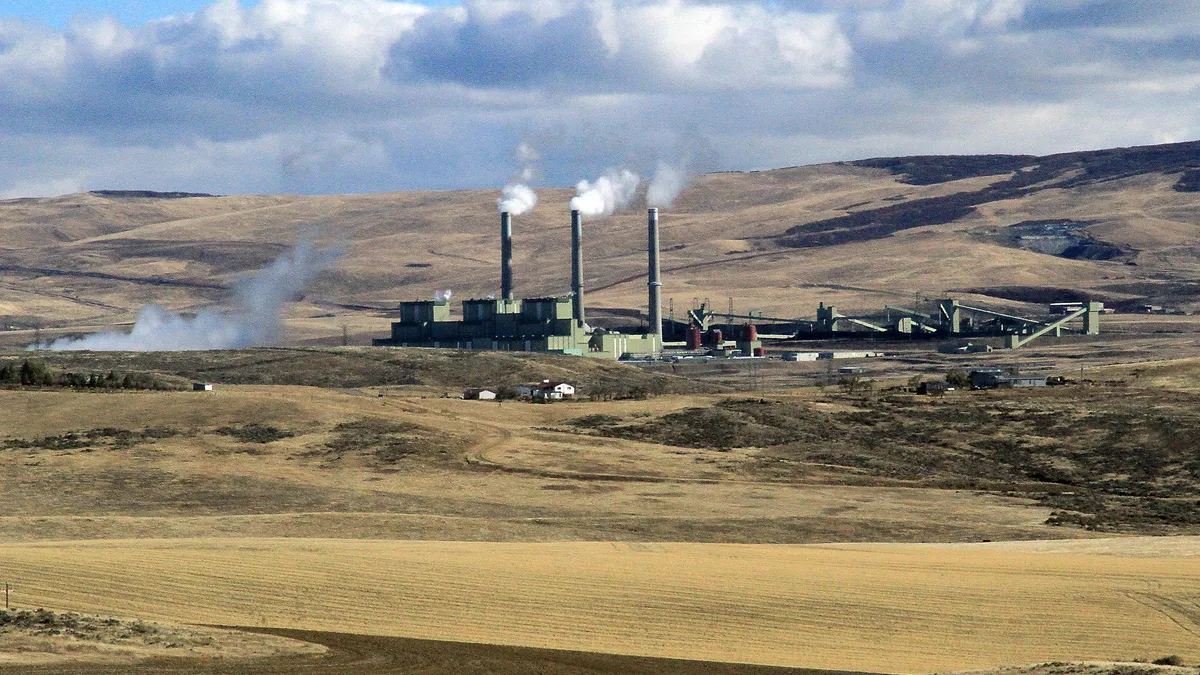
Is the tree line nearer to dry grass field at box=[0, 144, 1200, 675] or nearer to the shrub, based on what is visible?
dry grass field at box=[0, 144, 1200, 675]

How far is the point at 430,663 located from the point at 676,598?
31.1ft

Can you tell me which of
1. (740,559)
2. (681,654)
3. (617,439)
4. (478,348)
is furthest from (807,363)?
(681,654)

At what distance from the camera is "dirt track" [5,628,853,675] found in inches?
1468

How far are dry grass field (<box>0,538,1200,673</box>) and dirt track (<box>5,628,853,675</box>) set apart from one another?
0.91m

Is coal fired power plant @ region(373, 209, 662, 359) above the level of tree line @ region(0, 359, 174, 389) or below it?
above

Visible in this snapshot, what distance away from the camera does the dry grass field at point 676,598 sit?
138ft

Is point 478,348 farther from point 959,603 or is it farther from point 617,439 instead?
point 959,603

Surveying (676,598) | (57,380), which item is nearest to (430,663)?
(676,598)

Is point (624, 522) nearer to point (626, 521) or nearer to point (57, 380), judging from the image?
point (626, 521)

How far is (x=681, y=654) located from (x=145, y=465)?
48893 millimetres

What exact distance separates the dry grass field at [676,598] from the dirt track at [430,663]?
35.8 inches

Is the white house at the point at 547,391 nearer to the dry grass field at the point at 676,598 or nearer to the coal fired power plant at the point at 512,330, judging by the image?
the coal fired power plant at the point at 512,330

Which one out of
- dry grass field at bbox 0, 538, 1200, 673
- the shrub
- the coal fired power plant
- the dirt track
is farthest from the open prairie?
the coal fired power plant

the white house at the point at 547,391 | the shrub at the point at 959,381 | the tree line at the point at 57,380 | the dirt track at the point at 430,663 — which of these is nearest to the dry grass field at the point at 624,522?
the dirt track at the point at 430,663
